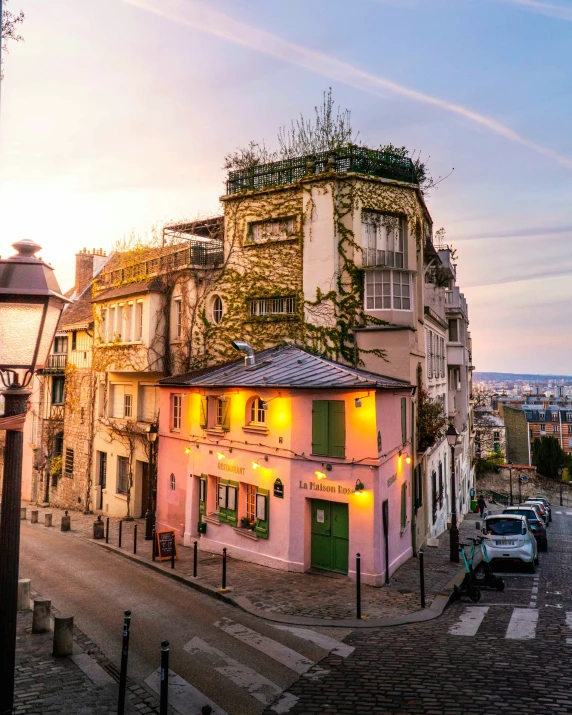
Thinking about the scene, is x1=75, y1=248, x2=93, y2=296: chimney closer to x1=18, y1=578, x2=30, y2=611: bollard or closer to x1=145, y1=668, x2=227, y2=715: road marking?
x1=18, y1=578, x2=30, y2=611: bollard

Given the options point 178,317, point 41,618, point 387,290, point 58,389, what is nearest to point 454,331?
point 387,290

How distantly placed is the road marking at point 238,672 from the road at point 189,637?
1 cm

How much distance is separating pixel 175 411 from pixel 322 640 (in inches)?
517

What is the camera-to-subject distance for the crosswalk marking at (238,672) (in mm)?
8180

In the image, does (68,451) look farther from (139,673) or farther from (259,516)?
(139,673)

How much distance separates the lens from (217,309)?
977 inches

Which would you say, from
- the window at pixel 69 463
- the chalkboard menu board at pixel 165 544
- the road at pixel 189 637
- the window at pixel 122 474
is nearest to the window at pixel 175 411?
the chalkboard menu board at pixel 165 544

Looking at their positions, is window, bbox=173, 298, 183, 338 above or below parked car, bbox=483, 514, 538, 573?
above

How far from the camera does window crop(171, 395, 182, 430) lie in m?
22.0

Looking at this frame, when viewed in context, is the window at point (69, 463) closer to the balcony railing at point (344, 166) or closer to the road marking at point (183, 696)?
the balcony railing at point (344, 166)

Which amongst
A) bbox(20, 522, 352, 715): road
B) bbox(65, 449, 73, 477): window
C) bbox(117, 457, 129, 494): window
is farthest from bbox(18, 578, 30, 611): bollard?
bbox(65, 449, 73, 477): window

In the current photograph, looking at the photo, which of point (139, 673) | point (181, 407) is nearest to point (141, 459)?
point (181, 407)

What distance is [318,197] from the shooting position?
21719 mm

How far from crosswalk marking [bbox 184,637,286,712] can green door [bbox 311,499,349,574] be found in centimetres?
616
